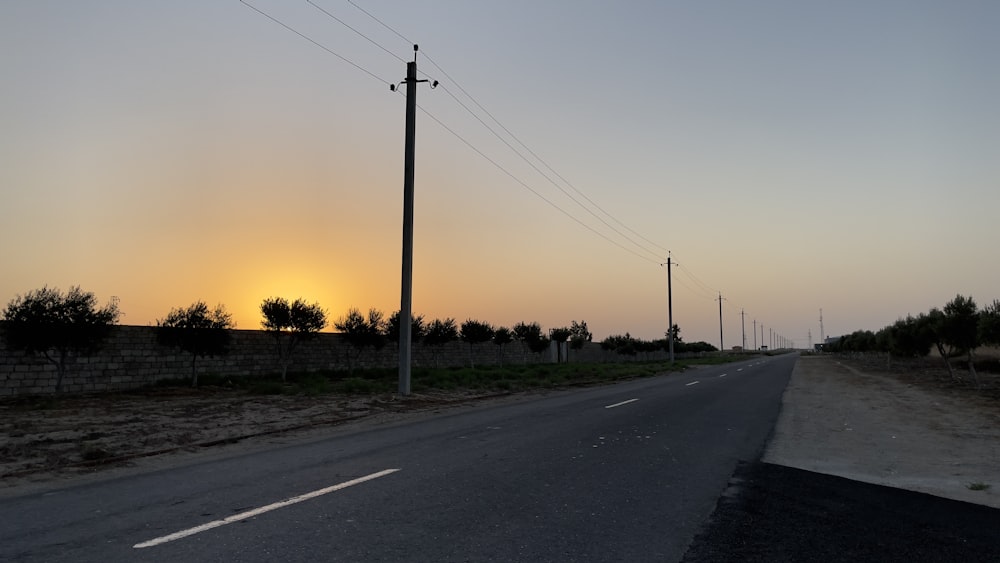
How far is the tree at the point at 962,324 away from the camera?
31.0m

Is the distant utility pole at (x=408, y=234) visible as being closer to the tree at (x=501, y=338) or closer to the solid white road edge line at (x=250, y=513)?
the solid white road edge line at (x=250, y=513)

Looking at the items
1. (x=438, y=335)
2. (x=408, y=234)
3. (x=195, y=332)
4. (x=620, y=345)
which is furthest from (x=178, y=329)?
(x=620, y=345)

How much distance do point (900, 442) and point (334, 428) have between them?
11825 millimetres

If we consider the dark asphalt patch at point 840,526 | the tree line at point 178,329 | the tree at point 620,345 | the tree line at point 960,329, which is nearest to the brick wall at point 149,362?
the tree line at point 178,329

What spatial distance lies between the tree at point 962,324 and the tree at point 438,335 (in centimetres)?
3457

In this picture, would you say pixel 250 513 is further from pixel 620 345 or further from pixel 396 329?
pixel 620 345

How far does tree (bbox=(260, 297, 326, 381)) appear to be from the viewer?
32.7 meters

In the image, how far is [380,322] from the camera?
41.1 m

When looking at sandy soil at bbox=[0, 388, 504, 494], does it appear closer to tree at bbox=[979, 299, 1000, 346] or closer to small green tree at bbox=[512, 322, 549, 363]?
tree at bbox=[979, 299, 1000, 346]

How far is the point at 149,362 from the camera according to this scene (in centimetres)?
2673

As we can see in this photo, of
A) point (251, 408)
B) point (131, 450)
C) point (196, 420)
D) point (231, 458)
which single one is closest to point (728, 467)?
point (231, 458)

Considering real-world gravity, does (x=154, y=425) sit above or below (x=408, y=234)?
below

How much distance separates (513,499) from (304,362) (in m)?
32.8

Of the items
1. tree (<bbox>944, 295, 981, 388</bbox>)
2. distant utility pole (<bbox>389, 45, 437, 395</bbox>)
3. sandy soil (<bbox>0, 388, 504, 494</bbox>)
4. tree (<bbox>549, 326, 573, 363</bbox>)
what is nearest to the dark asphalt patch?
sandy soil (<bbox>0, 388, 504, 494</bbox>)
